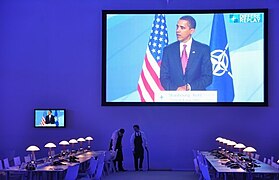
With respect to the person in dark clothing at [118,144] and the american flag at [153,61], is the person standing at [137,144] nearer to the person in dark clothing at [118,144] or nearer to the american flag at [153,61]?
the person in dark clothing at [118,144]

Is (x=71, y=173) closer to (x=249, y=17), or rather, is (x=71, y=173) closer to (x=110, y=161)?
(x=110, y=161)

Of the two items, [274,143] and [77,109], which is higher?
[77,109]

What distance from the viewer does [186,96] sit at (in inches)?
666

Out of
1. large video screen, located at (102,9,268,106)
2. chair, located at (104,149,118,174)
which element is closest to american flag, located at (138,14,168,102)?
large video screen, located at (102,9,268,106)

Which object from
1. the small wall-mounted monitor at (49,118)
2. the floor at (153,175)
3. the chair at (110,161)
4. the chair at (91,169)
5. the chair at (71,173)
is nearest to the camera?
the chair at (71,173)

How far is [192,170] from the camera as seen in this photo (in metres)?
16.9

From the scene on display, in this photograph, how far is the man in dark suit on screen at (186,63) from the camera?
17.0m

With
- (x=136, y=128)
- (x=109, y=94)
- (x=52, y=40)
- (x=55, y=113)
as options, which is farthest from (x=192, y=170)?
(x=52, y=40)

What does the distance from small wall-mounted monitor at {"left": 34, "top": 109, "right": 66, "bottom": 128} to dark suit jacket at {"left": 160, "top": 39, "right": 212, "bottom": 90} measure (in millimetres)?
3393

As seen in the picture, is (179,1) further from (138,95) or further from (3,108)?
(3,108)

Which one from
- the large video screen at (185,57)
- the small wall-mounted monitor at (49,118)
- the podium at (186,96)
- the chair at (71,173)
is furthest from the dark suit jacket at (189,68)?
the chair at (71,173)

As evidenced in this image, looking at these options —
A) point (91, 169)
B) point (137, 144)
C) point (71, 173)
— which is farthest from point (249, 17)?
point (71, 173)

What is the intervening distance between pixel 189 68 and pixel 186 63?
0.62 ft

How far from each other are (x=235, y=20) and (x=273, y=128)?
3584 millimetres
